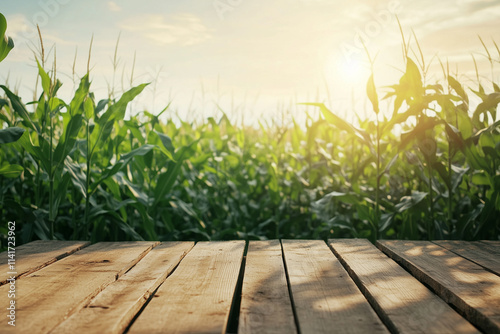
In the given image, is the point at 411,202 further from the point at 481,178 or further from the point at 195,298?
the point at 195,298

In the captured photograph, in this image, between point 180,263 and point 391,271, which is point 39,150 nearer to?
point 180,263

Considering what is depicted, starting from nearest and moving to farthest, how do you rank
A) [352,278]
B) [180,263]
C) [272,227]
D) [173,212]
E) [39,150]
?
[352,278] → [180,263] → [39,150] → [173,212] → [272,227]

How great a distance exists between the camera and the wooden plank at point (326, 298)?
1.19m

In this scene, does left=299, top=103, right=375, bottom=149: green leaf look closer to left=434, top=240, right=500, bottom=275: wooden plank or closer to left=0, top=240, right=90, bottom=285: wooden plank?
left=434, top=240, right=500, bottom=275: wooden plank

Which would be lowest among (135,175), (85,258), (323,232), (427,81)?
(323,232)

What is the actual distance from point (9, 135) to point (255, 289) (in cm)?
151

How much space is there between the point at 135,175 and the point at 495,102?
2.41m

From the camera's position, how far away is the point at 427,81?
278cm

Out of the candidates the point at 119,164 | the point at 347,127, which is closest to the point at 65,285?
the point at 119,164

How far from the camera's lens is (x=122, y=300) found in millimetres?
1373

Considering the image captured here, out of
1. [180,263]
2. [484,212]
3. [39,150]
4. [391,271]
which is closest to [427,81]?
[484,212]

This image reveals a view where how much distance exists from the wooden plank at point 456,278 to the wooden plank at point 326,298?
26 cm

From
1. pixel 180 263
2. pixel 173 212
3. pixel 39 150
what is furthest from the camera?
pixel 173 212

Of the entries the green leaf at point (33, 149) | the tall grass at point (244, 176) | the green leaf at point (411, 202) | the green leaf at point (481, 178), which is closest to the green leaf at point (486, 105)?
the tall grass at point (244, 176)
